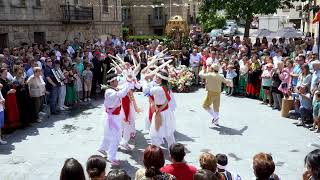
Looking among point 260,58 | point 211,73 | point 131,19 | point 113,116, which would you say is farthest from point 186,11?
point 113,116

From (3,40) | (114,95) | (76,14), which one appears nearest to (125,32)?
(76,14)

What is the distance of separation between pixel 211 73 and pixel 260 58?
15.8 ft

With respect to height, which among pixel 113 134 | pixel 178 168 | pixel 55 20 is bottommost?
pixel 113 134

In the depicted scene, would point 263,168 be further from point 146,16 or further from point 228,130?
point 146,16

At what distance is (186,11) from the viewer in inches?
1999

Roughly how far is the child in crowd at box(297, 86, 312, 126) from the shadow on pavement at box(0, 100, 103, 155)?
6060mm

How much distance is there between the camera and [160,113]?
878 centimetres

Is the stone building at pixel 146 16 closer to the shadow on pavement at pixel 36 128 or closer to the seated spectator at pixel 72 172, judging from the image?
the shadow on pavement at pixel 36 128

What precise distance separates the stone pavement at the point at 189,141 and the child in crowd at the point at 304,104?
37cm

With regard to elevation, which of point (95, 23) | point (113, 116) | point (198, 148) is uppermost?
point (95, 23)

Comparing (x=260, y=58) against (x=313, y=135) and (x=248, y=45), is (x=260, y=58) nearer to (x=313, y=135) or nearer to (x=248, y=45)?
(x=248, y=45)

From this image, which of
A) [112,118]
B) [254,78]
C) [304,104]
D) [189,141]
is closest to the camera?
[112,118]

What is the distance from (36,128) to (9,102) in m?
1.08

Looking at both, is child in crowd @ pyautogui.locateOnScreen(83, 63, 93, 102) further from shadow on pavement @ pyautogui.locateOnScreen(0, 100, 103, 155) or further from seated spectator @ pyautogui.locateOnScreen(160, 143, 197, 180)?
seated spectator @ pyautogui.locateOnScreen(160, 143, 197, 180)
